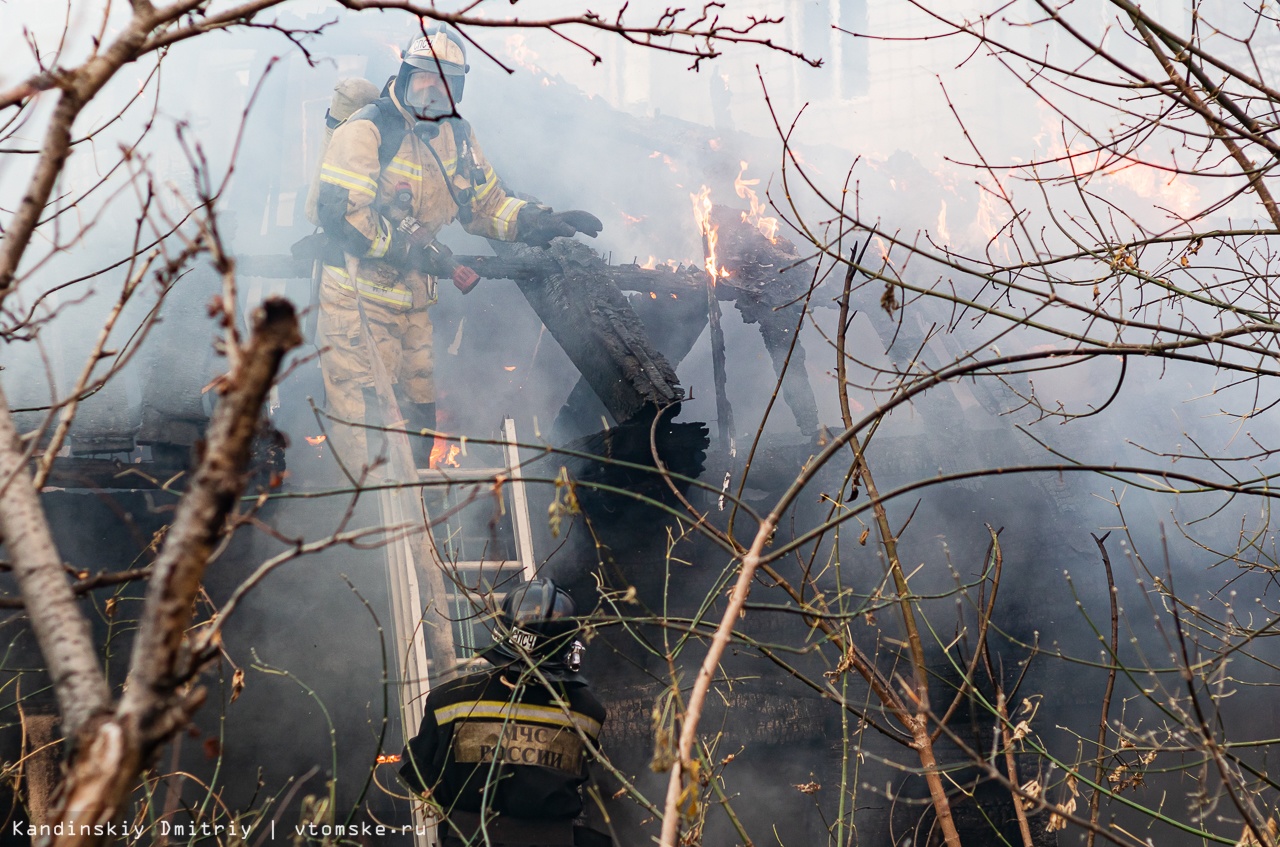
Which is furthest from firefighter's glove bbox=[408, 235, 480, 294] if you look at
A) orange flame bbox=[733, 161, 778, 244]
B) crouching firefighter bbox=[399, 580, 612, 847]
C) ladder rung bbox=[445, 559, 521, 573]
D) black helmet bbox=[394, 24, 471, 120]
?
orange flame bbox=[733, 161, 778, 244]

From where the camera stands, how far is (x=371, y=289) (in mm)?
7062

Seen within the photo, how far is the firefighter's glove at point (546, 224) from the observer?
7539 mm

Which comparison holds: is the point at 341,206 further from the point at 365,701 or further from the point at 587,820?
the point at 587,820

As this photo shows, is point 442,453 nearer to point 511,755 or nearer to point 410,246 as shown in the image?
point 410,246

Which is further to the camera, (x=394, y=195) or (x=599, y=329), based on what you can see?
(x=394, y=195)

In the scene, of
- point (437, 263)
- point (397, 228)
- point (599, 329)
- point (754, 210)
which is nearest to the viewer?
point (599, 329)

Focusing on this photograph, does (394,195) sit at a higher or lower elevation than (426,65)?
lower

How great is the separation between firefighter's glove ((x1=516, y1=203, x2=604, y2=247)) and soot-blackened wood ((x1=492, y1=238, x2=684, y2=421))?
0.79 feet

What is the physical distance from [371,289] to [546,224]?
159 centimetres

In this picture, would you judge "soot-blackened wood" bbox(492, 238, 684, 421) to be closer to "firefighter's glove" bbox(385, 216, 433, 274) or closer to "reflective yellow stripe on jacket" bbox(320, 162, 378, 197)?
"firefighter's glove" bbox(385, 216, 433, 274)

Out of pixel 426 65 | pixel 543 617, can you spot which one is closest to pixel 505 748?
pixel 543 617

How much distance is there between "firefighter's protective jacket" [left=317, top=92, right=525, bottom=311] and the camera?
674 centimetres

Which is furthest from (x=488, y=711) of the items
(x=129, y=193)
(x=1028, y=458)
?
(x=129, y=193)

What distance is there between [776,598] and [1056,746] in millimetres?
2616
